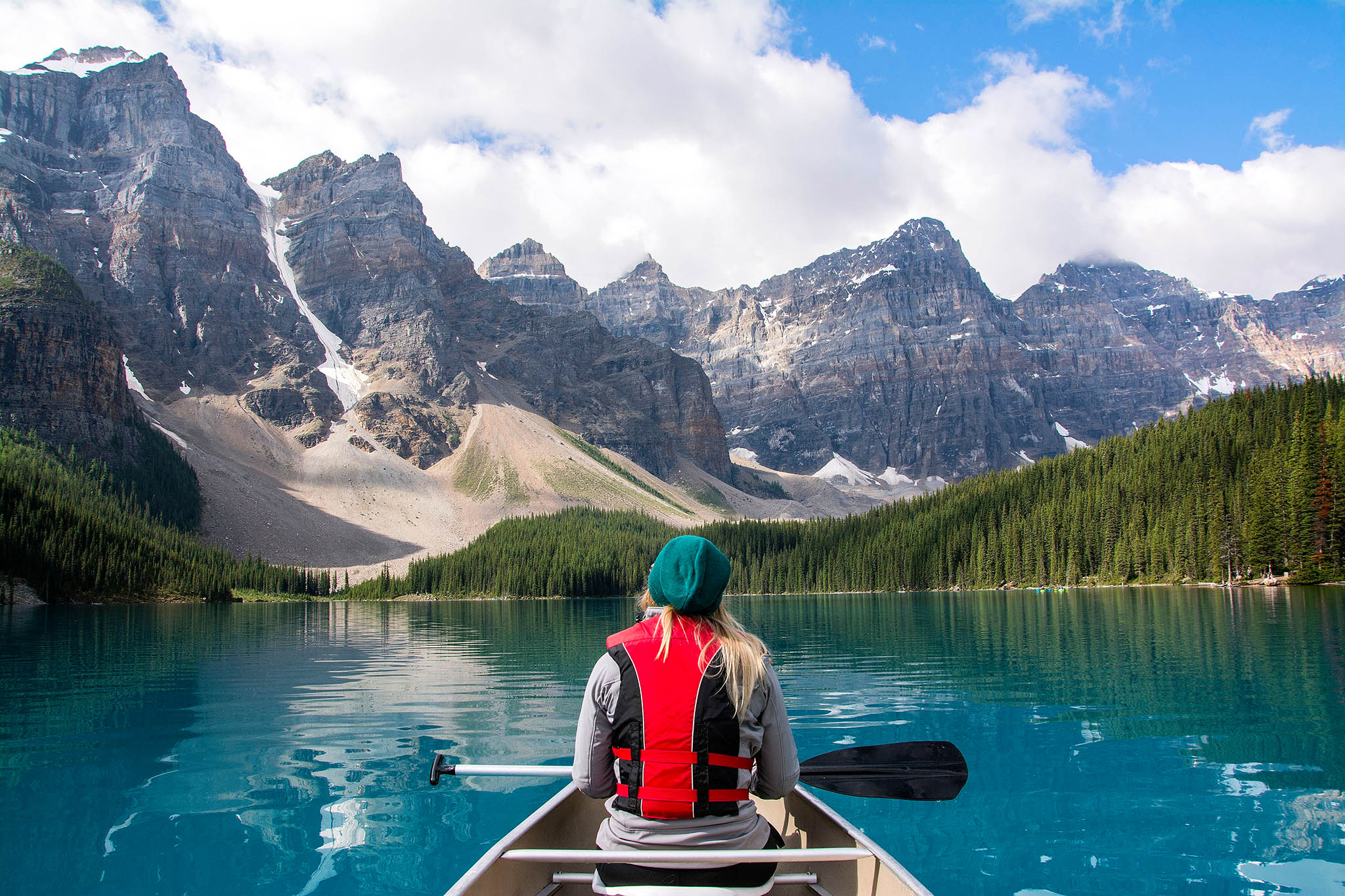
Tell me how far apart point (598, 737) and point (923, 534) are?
120m

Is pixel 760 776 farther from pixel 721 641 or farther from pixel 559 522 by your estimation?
pixel 559 522

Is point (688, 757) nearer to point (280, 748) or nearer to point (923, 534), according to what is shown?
point (280, 748)

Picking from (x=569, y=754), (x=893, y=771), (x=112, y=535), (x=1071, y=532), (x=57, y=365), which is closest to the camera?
(x=893, y=771)

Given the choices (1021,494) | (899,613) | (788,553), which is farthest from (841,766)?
(788,553)

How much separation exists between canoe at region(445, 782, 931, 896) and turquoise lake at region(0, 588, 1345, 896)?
290 cm

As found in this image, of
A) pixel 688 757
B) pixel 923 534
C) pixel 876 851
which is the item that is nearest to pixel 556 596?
pixel 923 534

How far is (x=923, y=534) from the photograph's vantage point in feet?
395

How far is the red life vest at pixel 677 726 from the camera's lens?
19.0 feet

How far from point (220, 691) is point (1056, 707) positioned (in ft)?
76.7

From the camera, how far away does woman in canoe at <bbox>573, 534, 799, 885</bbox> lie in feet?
19.0

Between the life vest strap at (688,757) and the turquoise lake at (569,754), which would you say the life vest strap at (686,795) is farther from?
the turquoise lake at (569,754)

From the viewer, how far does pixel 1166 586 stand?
81.2 m

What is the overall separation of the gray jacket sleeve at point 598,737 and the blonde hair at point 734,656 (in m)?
0.42

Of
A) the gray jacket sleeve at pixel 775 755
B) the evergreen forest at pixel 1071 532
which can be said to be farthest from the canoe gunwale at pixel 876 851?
the evergreen forest at pixel 1071 532
